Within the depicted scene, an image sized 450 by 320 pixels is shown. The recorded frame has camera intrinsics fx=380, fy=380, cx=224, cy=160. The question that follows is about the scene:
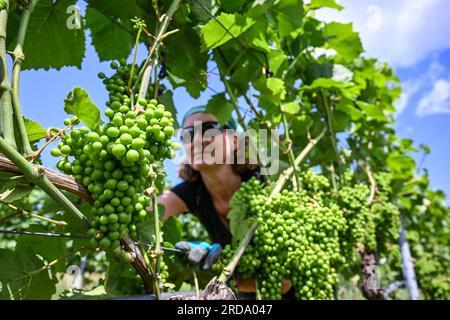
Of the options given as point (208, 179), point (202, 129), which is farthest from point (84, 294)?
point (208, 179)

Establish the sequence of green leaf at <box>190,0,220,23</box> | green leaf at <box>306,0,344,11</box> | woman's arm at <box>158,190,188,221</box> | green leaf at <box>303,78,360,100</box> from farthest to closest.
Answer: woman's arm at <box>158,190,188,221</box>, green leaf at <box>306,0,344,11</box>, green leaf at <box>303,78,360,100</box>, green leaf at <box>190,0,220,23</box>

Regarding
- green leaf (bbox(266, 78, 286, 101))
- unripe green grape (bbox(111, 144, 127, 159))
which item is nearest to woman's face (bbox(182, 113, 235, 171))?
green leaf (bbox(266, 78, 286, 101))

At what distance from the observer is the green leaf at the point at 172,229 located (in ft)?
5.62

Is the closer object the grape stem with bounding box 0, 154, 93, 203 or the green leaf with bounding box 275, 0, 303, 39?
the grape stem with bounding box 0, 154, 93, 203

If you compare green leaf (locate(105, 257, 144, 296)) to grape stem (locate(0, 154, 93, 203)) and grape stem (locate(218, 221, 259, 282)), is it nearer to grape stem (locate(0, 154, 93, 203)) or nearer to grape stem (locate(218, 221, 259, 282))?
grape stem (locate(218, 221, 259, 282))

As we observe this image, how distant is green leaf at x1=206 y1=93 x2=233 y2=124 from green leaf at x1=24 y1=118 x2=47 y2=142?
3.94 ft

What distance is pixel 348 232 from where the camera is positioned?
245 centimetres

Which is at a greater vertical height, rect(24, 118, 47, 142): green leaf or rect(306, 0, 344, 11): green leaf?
rect(306, 0, 344, 11): green leaf

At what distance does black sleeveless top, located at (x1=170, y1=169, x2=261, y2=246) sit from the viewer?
2.76 m

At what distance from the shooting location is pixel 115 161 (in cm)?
98

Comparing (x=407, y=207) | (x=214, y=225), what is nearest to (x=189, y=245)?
(x=214, y=225)

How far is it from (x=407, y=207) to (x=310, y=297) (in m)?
3.08

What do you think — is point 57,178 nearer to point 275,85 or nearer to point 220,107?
point 275,85
